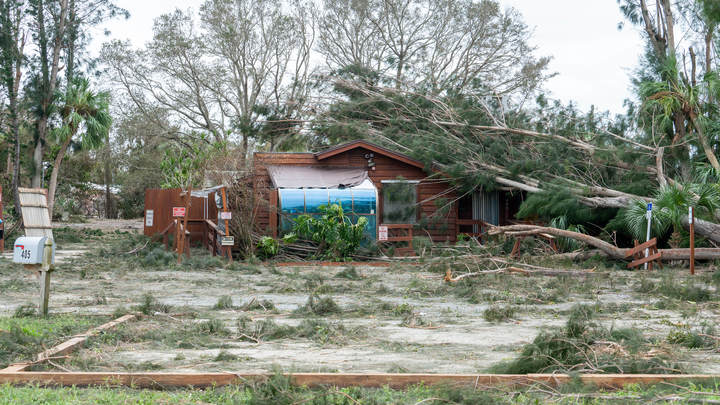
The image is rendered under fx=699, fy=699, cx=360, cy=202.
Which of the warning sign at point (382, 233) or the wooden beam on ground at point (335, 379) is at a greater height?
the warning sign at point (382, 233)

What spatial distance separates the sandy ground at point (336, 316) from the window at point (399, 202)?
20.3 ft

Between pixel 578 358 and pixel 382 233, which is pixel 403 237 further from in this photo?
pixel 578 358

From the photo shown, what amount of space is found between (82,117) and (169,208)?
8.05 m

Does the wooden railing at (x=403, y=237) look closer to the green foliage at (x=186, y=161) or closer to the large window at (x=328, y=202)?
the large window at (x=328, y=202)

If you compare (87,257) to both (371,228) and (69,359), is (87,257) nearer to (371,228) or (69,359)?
(371,228)

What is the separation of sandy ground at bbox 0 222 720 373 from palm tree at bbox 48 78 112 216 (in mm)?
13391

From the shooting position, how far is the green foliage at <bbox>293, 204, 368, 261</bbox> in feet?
65.2

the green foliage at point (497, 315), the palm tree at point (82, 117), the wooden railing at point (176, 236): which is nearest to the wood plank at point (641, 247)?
the green foliage at point (497, 315)

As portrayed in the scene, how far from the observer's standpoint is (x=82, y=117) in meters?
29.2

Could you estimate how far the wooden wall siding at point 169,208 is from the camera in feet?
76.1

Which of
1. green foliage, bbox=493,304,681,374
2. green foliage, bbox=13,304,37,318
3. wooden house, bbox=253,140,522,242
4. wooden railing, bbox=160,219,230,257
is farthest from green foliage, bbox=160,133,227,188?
green foliage, bbox=493,304,681,374

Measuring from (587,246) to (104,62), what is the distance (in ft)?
97.4

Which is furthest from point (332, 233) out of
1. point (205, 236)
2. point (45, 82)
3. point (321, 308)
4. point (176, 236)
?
point (45, 82)

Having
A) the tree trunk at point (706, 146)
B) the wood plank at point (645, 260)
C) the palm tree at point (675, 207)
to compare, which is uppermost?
the tree trunk at point (706, 146)
